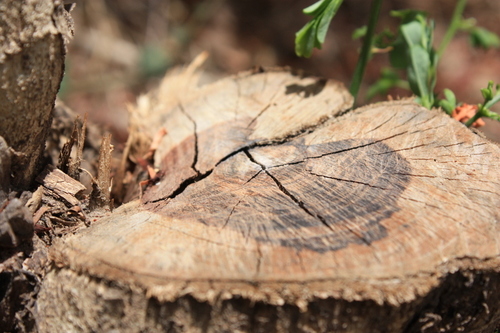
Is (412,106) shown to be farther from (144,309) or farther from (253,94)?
(144,309)

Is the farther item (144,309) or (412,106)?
(412,106)

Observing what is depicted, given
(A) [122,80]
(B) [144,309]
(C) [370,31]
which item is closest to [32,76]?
(B) [144,309]

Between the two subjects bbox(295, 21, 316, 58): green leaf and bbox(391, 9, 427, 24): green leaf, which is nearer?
bbox(295, 21, 316, 58): green leaf

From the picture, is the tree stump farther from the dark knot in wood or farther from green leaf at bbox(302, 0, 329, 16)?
green leaf at bbox(302, 0, 329, 16)

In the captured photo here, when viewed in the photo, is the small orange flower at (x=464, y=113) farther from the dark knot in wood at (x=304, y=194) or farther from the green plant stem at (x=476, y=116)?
the dark knot in wood at (x=304, y=194)

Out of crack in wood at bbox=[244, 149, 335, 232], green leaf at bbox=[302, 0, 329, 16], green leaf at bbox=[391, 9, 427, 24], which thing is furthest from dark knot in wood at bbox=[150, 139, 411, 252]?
green leaf at bbox=[391, 9, 427, 24]
